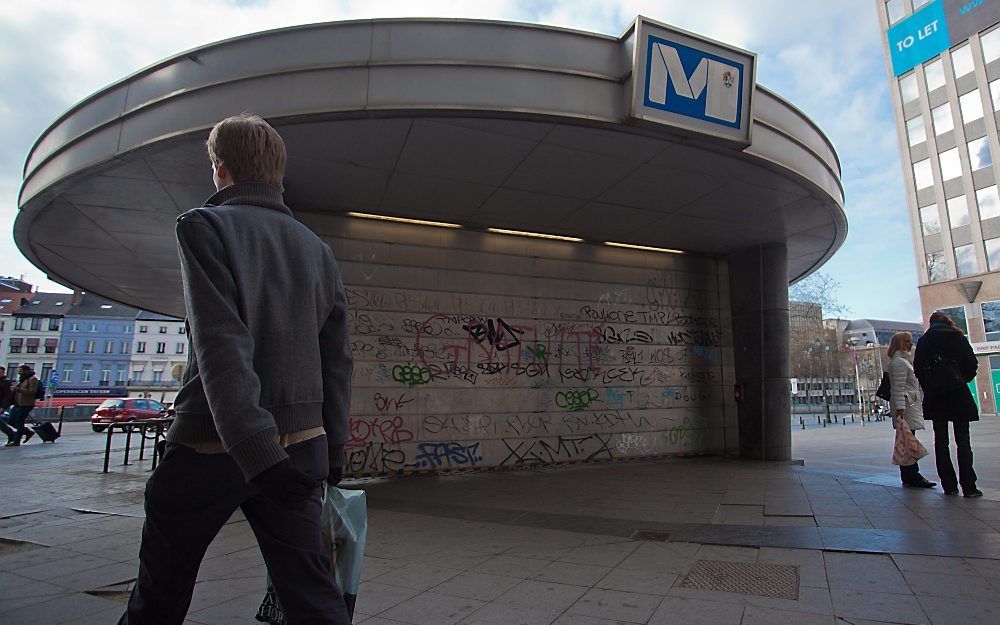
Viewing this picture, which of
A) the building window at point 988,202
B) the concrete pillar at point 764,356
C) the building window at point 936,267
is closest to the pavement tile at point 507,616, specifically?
the concrete pillar at point 764,356

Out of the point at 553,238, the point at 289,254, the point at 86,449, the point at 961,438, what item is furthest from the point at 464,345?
the point at 86,449

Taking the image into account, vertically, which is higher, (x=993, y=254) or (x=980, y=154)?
(x=980, y=154)

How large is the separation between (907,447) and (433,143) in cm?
634

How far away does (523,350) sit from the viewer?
895 centimetres

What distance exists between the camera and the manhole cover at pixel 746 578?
10.3ft

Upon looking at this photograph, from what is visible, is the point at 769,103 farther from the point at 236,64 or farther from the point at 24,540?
the point at 24,540

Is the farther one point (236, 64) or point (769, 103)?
point (769, 103)

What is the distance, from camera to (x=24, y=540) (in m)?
4.40

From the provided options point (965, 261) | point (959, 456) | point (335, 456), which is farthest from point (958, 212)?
point (335, 456)

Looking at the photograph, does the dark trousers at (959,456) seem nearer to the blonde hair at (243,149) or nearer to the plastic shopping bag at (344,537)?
the plastic shopping bag at (344,537)

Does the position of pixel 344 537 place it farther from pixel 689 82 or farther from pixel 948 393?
pixel 948 393

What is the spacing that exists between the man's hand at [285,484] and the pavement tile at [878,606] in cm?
276

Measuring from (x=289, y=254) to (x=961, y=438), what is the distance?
22.5 ft

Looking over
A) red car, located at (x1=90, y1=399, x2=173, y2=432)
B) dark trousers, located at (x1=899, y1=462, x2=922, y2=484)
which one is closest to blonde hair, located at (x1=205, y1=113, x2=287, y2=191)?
dark trousers, located at (x1=899, y1=462, x2=922, y2=484)
